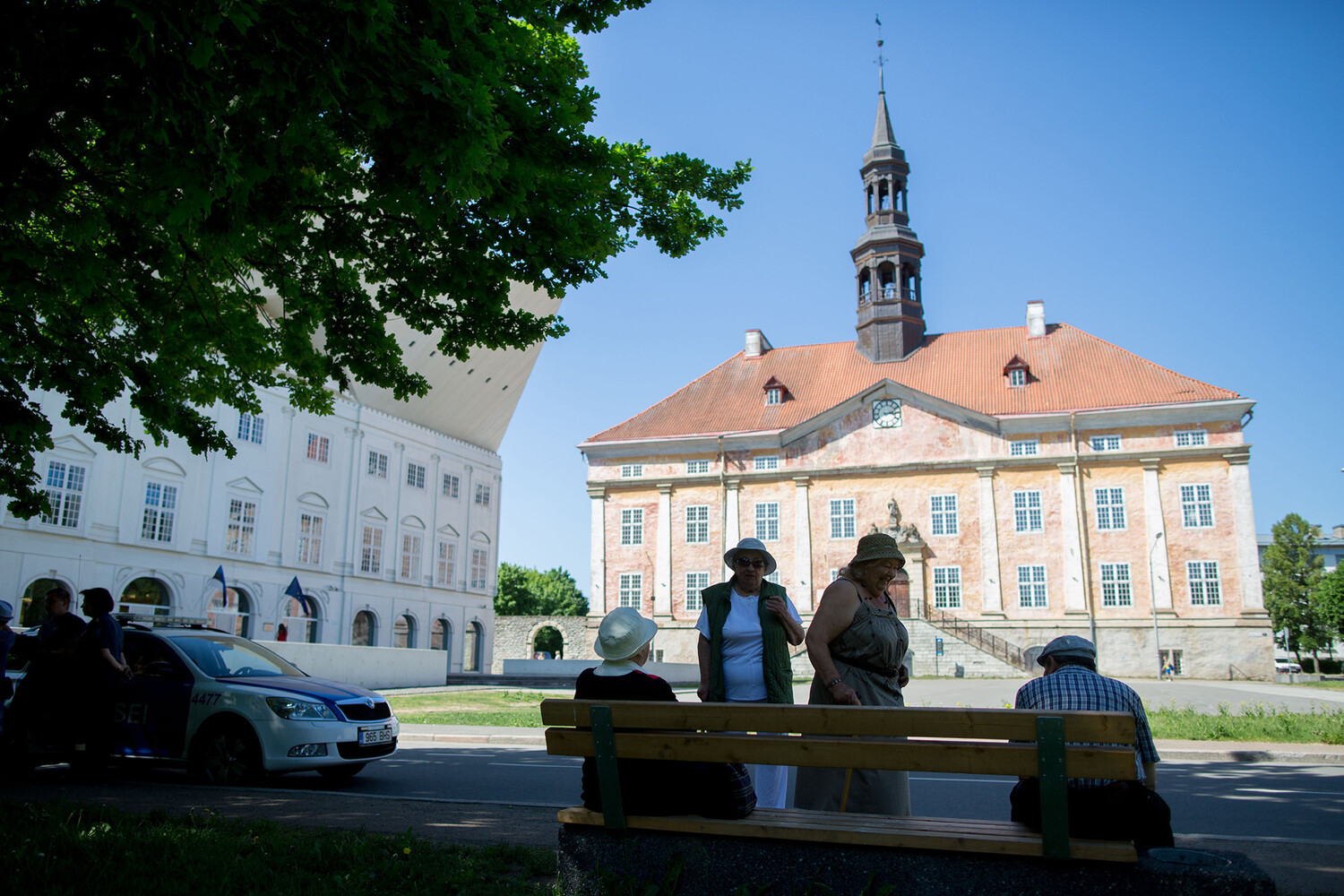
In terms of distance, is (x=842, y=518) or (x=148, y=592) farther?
(x=842, y=518)

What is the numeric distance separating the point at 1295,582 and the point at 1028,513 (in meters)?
34.9

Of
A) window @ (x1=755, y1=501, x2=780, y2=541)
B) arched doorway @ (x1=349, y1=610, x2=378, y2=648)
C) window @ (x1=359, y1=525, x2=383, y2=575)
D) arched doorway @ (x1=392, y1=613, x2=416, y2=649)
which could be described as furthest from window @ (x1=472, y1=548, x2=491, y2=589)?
window @ (x1=755, y1=501, x2=780, y2=541)

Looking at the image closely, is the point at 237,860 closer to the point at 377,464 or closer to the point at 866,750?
the point at 866,750

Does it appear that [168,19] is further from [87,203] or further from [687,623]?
[687,623]

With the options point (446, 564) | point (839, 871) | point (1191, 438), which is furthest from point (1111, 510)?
point (839, 871)

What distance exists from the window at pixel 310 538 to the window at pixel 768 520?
20.5 m

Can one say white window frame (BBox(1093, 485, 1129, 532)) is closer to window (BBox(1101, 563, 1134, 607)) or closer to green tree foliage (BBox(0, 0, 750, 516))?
window (BBox(1101, 563, 1134, 607))

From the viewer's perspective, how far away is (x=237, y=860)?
198 inches

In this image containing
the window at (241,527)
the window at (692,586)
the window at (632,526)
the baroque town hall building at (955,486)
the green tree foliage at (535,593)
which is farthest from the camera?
the green tree foliage at (535,593)

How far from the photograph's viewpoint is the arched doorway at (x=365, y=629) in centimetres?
4572

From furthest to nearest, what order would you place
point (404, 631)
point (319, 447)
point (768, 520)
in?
point (404, 631)
point (768, 520)
point (319, 447)

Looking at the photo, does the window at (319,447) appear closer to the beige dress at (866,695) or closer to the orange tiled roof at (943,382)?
the orange tiled roof at (943,382)

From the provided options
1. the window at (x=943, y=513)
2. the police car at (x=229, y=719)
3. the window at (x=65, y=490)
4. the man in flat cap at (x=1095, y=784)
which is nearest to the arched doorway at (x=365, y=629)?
the window at (x=65, y=490)

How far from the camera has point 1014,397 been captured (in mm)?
46812
